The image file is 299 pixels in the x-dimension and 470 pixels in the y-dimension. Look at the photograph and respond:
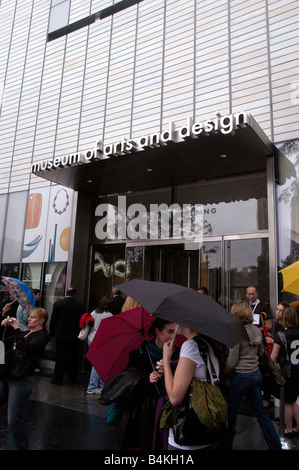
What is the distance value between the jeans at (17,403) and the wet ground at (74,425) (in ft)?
2.02

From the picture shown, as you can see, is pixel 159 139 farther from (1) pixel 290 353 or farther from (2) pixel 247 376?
(2) pixel 247 376

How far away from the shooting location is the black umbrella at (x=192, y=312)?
7.58 feet

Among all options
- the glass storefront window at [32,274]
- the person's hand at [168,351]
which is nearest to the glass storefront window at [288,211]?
the person's hand at [168,351]

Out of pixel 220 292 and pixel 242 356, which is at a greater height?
pixel 220 292

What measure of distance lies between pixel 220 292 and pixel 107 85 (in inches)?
266

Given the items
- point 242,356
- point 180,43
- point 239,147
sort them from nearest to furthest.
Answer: point 242,356 < point 239,147 < point 180,43

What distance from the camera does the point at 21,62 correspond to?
12.8 metres

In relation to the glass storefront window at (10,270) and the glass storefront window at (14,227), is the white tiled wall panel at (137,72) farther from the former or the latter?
the glass storefront window at (10,270)

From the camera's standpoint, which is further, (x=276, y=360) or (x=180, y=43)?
(x=180, y=43)

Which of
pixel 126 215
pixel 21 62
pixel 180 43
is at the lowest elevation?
pixel 126 215

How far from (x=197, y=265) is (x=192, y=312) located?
631cm

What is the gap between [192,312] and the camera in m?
2.38

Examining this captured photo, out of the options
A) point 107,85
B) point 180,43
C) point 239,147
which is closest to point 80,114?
point 107,85

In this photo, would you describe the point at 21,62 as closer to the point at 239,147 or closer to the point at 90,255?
the point at 90,255
